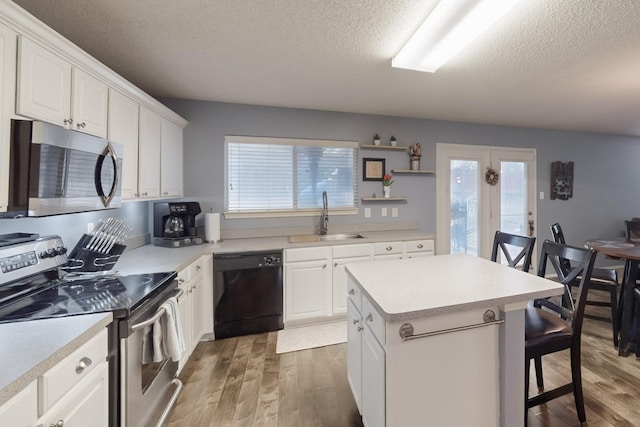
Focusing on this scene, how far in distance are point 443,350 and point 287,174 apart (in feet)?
8.35

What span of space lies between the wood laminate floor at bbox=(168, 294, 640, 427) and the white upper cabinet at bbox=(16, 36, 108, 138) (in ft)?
6.03

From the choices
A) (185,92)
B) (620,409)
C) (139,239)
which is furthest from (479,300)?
(185,92)

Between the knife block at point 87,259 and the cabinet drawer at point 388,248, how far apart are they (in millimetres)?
2294

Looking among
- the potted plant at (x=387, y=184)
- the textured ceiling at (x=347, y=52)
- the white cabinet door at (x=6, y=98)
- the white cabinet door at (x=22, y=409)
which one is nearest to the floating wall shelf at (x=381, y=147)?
the potted plant at (x=387, y=184)

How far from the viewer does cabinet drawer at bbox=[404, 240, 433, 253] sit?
306 centimetres

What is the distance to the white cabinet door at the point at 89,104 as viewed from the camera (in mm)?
1501

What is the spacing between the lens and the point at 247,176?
10.5ft

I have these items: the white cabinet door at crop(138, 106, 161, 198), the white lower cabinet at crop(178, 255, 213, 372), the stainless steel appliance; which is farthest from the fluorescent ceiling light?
the white lower cabinet at crop(178, 255, 213, 372)

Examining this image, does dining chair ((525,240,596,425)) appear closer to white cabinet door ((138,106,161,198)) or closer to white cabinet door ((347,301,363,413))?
white cabinet door ((347,301,363,413))

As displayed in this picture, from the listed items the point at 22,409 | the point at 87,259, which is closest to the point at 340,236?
the point at 87,259

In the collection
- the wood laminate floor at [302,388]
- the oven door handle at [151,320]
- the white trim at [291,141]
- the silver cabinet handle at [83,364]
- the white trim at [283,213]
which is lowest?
the wood laminate floor at [302,388]

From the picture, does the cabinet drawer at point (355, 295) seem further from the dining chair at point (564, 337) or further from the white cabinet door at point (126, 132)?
the white cabinet door at point (126, 132)

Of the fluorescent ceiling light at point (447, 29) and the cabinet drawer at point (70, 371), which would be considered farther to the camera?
the fluorescent ceiling light at point (447, 29)

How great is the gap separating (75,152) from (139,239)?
1.46m
